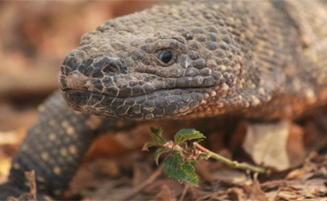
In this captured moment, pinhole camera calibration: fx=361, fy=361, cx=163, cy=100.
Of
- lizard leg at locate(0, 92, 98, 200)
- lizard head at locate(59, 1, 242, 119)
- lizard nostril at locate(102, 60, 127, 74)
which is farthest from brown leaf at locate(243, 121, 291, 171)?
lizard nostril at locate(102, 60, 127, 74)

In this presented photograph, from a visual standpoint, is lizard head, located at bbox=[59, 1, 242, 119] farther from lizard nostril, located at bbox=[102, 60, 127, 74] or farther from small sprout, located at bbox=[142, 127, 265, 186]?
small sprout, located at bbox=[142, 127, 265, 186]

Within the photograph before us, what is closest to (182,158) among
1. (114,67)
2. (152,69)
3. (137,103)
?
(137,103)

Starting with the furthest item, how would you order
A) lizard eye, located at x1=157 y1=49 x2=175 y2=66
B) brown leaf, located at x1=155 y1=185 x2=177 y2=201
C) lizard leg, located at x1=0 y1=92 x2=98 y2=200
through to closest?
lizard leg, located at x1=0 y1=92 x2=98 y2=200 < brown leaf, located at x1=155 y1=185 x2=177 y2=201 < lizard eye, located at x1=157 y1=49 x2=175 y2=66

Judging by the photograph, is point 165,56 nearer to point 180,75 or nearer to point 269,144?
point 180,75

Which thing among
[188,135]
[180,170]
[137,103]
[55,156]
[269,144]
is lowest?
[269,144]

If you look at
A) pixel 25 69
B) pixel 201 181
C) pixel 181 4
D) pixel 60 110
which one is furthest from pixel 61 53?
pixel 201 181

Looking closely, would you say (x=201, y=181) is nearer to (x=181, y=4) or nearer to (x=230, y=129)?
(x=230, y=129)
